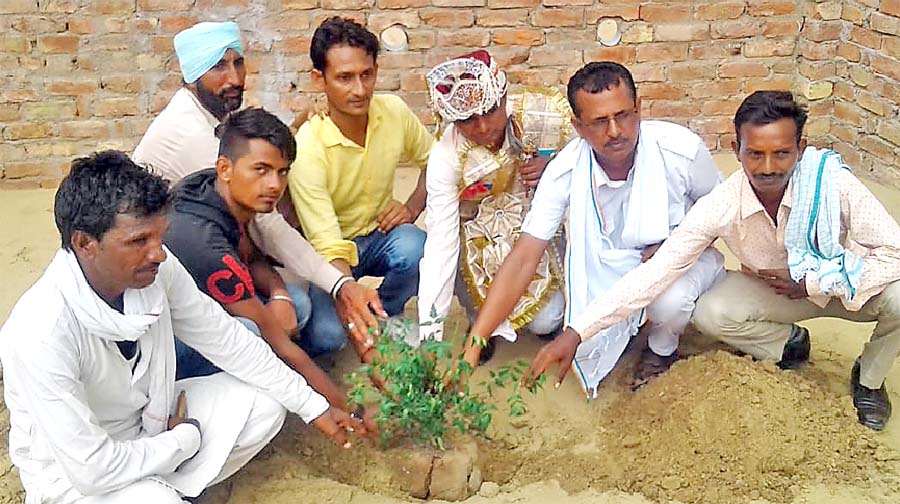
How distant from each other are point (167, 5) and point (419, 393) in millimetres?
3114

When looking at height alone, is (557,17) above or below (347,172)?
above

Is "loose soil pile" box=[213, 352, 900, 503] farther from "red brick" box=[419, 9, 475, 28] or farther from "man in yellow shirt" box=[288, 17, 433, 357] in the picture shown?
"red brick" box=[419, 9, 475, 28]

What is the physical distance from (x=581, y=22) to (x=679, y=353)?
2.35m

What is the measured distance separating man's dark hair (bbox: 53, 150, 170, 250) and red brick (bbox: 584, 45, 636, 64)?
11.3 ft

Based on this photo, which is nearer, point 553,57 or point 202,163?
point 202,163

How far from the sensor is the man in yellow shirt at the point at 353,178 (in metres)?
3.45

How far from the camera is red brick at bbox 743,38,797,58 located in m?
5.45

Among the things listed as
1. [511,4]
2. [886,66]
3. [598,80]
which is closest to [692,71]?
[886,66]

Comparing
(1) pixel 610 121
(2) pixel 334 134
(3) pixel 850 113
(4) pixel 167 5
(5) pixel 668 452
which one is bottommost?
(5) pixel 668 452

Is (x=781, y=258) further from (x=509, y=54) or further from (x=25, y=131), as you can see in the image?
(x=25, y=131)

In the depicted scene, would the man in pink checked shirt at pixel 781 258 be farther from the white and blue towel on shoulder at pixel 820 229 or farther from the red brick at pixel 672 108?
the red brick at pixel 672 108

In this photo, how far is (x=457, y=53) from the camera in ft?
17.6

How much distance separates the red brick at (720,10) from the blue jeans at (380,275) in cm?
248

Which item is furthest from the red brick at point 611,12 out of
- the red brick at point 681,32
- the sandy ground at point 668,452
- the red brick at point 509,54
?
the sandy ground at point 668,452
